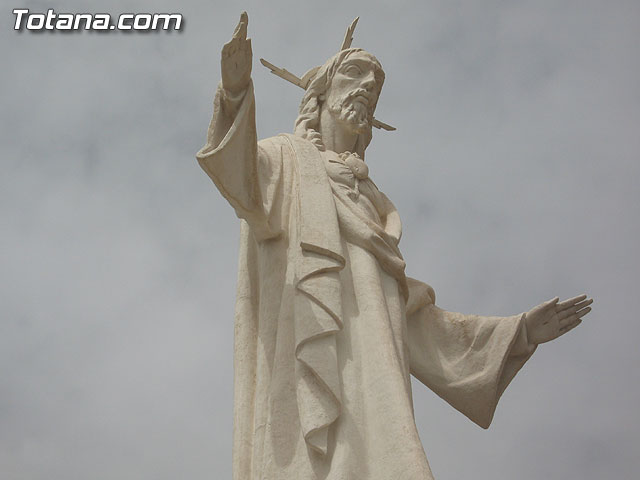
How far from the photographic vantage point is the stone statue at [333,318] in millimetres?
6430

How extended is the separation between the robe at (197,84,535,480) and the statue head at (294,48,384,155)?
44cm

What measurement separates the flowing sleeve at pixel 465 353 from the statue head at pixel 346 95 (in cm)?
143

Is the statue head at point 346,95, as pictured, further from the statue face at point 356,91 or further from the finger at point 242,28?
the finger at point 242,28

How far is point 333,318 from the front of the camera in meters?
6.68

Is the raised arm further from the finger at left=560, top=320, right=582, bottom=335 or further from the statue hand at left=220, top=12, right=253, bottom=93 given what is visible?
the finger at left=560, top=320, right=582, bottom=335

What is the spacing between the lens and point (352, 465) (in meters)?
6.27

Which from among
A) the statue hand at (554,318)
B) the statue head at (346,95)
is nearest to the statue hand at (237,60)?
the statue head at (346,95)

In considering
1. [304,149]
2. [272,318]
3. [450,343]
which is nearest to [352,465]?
[272,318]

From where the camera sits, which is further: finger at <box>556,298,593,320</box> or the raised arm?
finger at <box>556,298,593,320</box>

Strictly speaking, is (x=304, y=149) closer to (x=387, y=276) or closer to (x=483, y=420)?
(x=387, y=276)

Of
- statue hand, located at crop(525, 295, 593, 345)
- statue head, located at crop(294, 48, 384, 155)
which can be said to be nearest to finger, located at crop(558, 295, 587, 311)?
statue hand, located at crop(525, 295, 593, 345)

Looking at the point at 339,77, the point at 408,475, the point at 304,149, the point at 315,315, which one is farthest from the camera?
the point at 339,77

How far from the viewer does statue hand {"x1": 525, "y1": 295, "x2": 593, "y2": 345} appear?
7965 millimetres

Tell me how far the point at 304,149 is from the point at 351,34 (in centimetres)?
177
